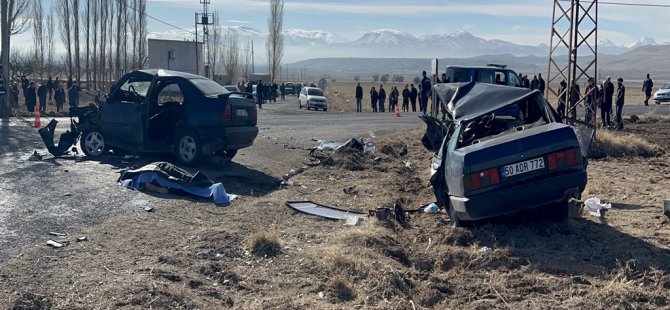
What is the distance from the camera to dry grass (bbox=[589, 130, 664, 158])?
677 inches

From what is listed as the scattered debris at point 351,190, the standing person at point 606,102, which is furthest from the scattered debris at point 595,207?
the standing person at point 606,102

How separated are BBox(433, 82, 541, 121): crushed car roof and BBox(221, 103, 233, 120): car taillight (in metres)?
4.59

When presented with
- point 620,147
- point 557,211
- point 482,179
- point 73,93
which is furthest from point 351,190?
point 73,93

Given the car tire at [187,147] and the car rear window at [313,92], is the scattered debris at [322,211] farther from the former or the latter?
the car rear window at [313,92]

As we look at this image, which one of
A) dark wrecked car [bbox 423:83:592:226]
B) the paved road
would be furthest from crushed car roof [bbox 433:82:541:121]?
the paved road

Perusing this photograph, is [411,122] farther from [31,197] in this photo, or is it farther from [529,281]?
[529,281]

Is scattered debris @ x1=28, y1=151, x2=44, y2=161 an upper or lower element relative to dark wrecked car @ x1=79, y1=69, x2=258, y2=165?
lower

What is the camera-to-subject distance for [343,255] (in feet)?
22.4

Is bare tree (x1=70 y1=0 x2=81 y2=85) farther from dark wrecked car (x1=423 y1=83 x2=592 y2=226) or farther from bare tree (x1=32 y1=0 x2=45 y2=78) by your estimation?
dark wrecked car (x1=423 y1=83 x2=592 y2=226)

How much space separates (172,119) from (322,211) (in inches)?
191

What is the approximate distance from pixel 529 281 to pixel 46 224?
504 cm

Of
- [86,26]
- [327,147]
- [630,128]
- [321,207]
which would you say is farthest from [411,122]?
[86,26]

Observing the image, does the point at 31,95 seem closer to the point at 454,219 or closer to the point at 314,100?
the point at 314,100

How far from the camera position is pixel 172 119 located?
13555mm
